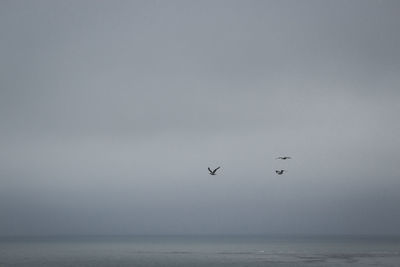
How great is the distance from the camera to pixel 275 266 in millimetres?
121062

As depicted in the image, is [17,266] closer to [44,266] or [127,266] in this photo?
[44,266]

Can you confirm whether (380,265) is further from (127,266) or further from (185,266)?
(127,266)

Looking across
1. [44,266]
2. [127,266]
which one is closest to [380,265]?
[127,266]

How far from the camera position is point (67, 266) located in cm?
12712

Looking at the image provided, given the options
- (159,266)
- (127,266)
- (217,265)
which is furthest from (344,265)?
(127,266)

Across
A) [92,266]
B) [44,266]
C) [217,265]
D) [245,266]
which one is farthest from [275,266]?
[44,266]

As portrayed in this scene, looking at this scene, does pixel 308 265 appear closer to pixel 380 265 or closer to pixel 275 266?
pixel 275 266

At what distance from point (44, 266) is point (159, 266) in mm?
29564

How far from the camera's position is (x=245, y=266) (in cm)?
12144

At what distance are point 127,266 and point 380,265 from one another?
209 ft

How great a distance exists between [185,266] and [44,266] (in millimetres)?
36210

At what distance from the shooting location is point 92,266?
124562 millimetres

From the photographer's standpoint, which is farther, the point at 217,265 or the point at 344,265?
the point at 217,265

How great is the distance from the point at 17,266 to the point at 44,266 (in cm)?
691
